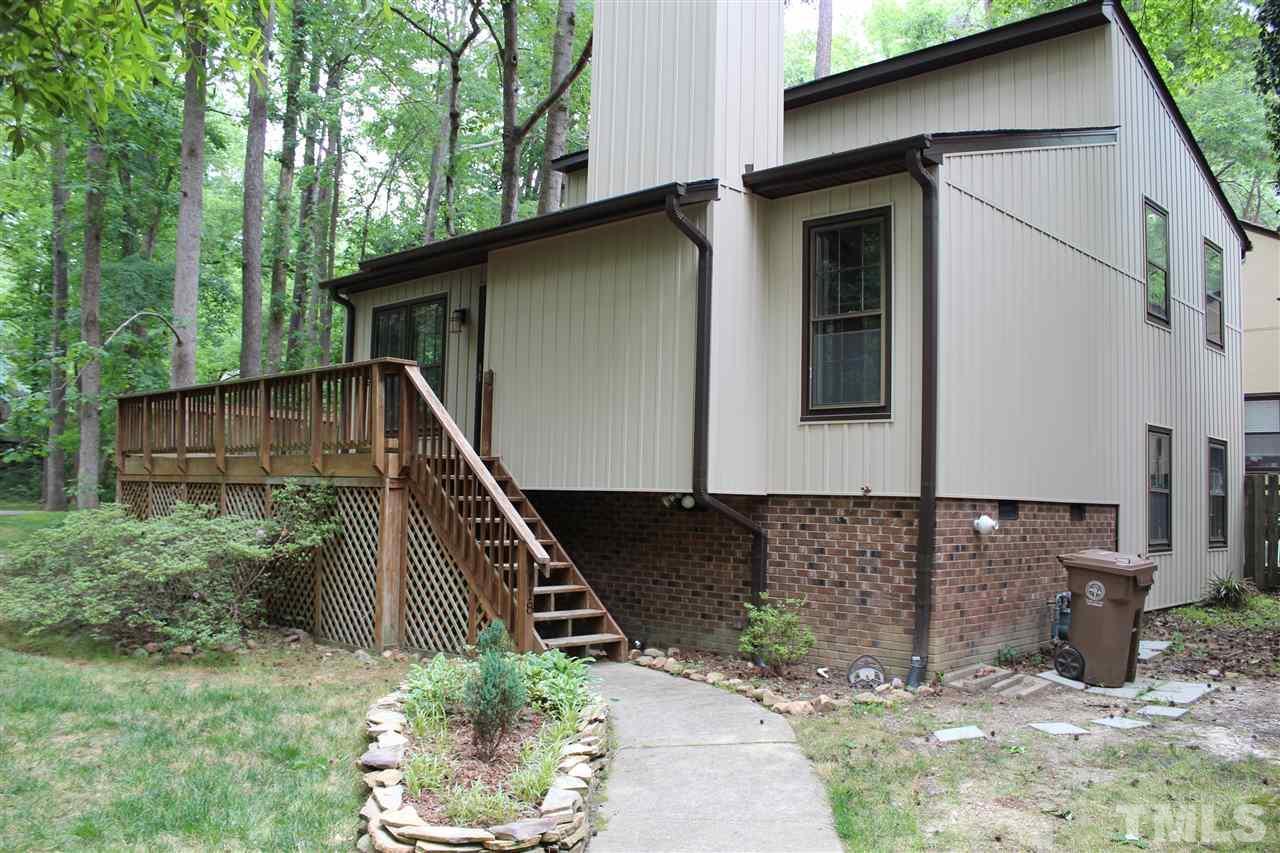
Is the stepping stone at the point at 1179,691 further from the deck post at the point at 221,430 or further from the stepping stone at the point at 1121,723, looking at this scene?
the deck post at the point at 221,430

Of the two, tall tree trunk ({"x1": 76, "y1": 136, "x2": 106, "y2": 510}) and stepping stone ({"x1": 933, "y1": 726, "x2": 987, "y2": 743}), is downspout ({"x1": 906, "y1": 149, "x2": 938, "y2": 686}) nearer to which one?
stepping stone ({"x1": 933, "y1": 726, "x2": 987, "y2": 743})

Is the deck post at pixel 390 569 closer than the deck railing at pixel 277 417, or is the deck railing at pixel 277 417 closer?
the deck post at pixel 390 569

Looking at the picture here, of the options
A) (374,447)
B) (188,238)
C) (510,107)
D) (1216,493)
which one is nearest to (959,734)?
(374,447)

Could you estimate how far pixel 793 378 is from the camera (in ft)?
26.5

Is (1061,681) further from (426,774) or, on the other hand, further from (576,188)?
(576,188)

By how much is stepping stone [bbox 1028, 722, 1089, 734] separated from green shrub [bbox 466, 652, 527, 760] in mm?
3383

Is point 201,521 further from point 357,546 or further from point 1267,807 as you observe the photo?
point 1267,807

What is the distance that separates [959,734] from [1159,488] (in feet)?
21.9

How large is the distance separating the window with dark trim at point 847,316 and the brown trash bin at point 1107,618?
2169mm

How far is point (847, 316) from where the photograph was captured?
25.8 feet

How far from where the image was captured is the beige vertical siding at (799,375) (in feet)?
24.5

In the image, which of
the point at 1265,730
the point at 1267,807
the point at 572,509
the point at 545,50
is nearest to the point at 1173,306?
the point at 1265,730

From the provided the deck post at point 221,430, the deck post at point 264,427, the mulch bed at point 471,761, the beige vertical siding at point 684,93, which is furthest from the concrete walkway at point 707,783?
the deck post at point 221,430

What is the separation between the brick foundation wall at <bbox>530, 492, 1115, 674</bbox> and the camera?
7.43m
